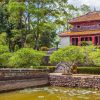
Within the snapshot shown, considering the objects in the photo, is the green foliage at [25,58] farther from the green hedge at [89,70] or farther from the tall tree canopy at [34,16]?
the tall tree canopy at [34,16]

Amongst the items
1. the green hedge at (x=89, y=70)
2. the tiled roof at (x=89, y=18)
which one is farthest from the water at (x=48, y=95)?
the tiled roof at (x=89, y=18)

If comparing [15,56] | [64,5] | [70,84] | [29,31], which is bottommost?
[70,84]

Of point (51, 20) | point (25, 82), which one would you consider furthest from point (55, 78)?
point (51, 20)

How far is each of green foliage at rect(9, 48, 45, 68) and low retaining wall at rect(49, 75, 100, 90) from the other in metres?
3.53

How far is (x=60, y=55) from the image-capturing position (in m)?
40.2

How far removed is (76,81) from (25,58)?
23.7 feet

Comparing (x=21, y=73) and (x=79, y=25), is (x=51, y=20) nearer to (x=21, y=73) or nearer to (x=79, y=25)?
(x=79, y=25)

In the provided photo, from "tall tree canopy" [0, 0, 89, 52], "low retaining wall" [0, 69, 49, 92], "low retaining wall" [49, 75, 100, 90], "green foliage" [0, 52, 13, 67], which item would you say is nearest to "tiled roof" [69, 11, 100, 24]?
"tall tree canopy" [0, 0, 89, 52]

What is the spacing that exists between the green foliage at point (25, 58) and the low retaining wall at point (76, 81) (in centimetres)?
353

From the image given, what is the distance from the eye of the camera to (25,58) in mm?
38438

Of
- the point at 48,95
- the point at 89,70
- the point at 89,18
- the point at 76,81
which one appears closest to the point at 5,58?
the point at 89,70

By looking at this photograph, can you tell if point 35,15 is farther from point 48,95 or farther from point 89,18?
point 48,95

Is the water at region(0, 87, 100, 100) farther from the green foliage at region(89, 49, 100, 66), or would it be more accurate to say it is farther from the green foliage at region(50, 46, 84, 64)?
the green foliage at region(50, 46, 84, 64)

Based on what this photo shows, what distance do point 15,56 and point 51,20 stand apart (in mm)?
14633
